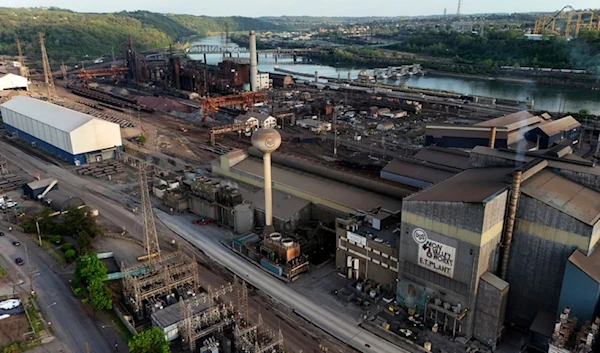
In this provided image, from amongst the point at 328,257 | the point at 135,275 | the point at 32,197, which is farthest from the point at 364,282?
the point at 32,197

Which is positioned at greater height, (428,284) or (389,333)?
(428,284)

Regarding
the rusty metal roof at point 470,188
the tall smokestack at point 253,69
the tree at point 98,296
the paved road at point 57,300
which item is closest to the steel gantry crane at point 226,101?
the tall smokestack at point 253,69

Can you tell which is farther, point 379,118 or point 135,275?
point 379,118

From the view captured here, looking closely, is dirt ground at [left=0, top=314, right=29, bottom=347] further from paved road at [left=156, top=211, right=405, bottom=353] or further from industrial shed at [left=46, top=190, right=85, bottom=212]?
industrial shed at [left=46, top=190, right=85, bottom=212]

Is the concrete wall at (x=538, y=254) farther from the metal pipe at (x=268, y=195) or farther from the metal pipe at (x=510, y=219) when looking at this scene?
the metal pipe at (x=268, y=195)

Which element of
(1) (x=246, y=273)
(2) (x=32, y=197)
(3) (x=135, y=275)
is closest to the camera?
(3) (x=135, y=275)

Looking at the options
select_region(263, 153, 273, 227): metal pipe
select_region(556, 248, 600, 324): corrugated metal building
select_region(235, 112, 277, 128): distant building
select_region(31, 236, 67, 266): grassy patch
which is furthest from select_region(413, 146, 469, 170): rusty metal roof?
select_region(31, 236, 67, 266): grassy patch

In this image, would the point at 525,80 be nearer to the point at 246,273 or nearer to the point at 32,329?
the point at 246,273

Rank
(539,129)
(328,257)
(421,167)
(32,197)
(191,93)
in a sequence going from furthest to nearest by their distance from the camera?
(191,93)
(539,129)
(32,197)
(421,167)
(328,257)
